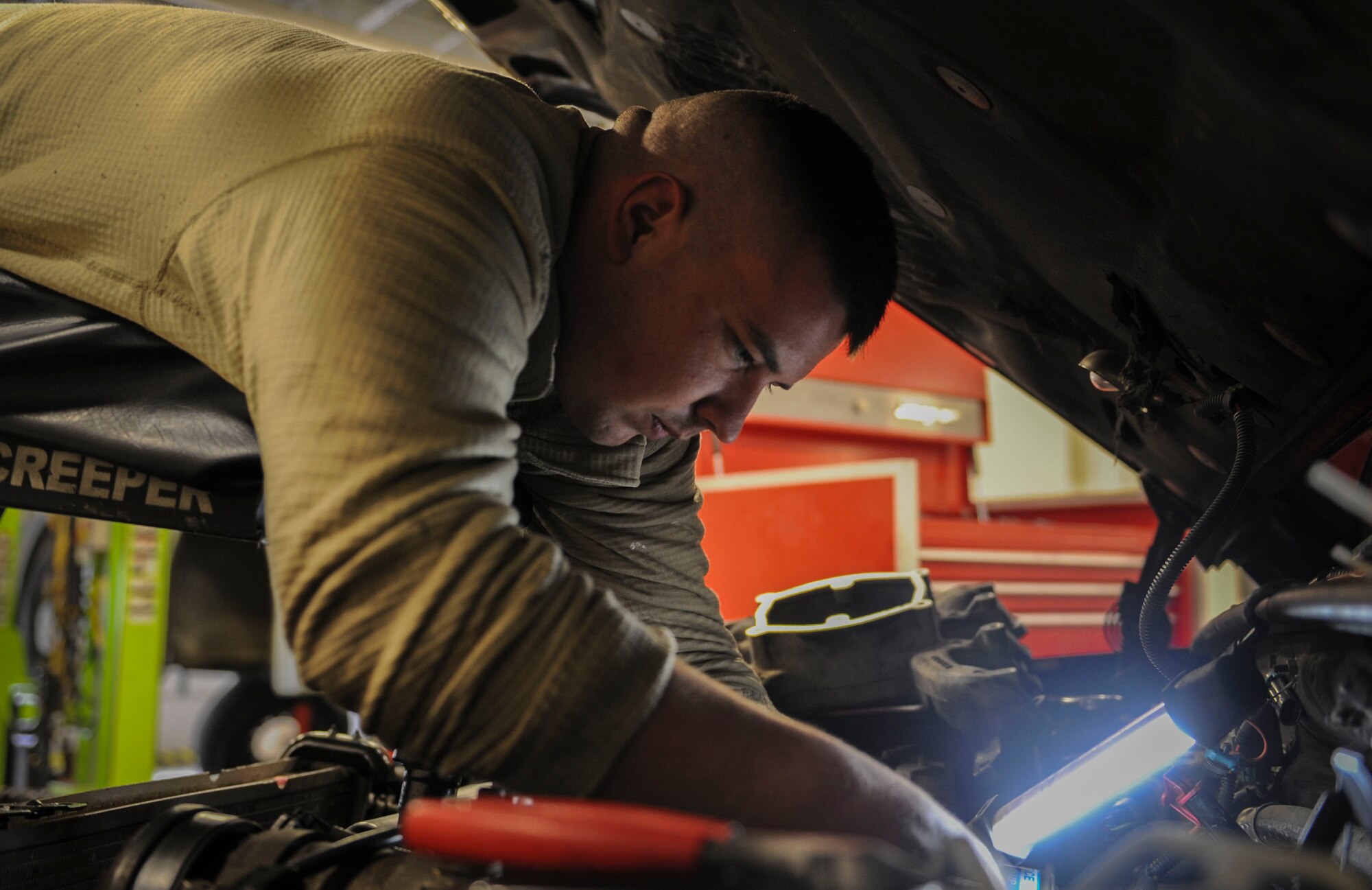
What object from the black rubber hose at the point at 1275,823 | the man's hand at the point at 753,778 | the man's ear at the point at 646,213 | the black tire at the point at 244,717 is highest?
the man's ear at the point at 646,213

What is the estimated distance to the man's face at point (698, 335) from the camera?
3.31ft

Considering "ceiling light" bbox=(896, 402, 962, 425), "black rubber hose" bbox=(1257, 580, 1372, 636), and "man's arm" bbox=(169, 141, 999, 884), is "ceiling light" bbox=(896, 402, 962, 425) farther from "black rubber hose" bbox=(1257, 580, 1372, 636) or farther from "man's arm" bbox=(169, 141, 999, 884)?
"man's arm" bbox=(169, 141, 999, 884)

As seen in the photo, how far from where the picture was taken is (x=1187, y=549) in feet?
3.46

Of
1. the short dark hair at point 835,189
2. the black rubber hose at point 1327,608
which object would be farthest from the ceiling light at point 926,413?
the black rubber hose at point 1327,608

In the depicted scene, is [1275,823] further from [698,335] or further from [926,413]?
[926,413]

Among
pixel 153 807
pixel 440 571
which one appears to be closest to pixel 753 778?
pixel 440 571

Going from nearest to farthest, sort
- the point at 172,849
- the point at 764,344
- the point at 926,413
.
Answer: the point at 172,849
the point at 764,344
the point at 926,413

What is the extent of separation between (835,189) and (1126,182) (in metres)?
0.32

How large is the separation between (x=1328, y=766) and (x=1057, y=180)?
21.3 inches

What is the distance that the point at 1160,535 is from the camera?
1444 millimetres

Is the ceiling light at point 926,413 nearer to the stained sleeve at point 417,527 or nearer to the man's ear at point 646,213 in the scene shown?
the man's ear at point 646,213

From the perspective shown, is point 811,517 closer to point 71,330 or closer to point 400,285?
point 71,330

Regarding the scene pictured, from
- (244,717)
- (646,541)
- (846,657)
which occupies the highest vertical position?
(646,541)

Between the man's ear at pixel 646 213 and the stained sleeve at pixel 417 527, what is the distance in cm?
33
